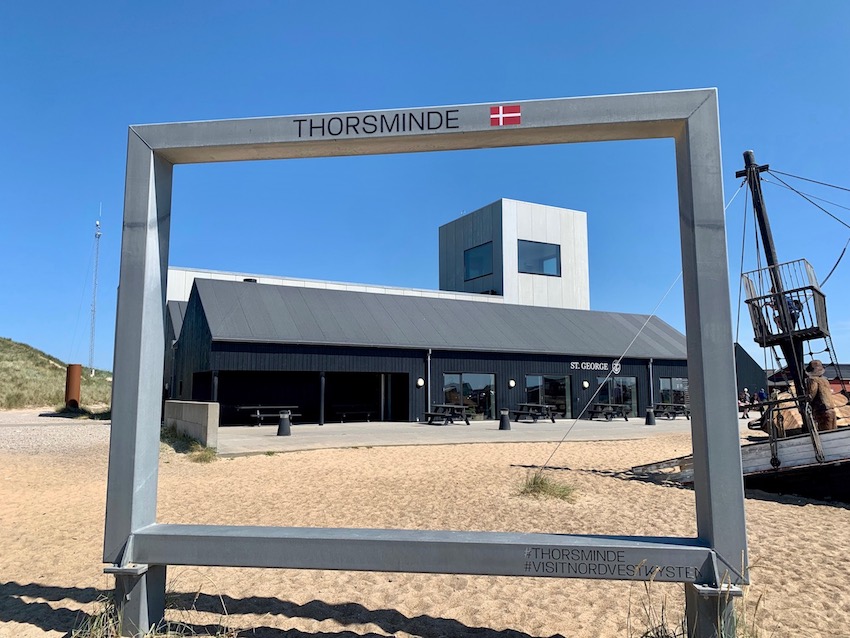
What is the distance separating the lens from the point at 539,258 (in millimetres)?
34062

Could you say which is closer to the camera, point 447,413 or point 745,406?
point 745,406

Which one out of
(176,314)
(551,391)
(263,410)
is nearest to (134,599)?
(263,410)

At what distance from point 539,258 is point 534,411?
12.2 meters

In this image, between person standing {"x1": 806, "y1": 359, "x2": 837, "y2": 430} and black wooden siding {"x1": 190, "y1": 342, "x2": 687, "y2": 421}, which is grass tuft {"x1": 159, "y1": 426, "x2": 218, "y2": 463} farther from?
person standing {"x1": 806, "y1": 359, "x2": 837, "y2": 430}

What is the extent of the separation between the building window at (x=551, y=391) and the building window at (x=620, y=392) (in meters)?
1.67

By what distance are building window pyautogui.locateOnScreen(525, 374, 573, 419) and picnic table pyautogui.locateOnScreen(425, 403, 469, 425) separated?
3532 millimetres

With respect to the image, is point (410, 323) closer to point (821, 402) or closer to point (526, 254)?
point (526, 254)

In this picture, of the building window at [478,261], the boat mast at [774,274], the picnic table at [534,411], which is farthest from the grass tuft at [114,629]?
the building window at [478,261]

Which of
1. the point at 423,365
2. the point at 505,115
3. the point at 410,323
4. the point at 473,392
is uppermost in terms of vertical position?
the point at 410,323

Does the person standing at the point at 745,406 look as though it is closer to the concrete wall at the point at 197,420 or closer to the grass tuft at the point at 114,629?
the grass tuft at the point at 114,629

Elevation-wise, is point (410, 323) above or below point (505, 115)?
above

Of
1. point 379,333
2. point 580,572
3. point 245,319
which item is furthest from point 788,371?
point 245,319

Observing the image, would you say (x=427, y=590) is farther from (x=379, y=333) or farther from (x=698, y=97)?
(x=379, y=333)

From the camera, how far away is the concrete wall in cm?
1330
